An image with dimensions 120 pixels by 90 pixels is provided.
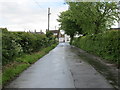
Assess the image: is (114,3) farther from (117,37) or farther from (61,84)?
(61,84)

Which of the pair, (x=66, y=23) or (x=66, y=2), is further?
(x=66, y=23)

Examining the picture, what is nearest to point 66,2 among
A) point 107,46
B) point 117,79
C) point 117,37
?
point 107,46

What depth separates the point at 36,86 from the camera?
6.57 meters

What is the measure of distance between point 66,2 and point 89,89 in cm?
2000

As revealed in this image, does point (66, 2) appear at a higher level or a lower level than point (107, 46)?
higher

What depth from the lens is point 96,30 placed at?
2491 cm

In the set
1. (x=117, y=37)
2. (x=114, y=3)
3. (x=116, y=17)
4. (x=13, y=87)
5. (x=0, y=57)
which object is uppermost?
(x=114, y=3)

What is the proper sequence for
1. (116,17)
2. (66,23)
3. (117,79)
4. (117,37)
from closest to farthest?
(117,79)
(117,37)
(116,17)
(66,23)

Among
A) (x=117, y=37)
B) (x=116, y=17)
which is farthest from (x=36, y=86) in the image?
(x=116, y=17)

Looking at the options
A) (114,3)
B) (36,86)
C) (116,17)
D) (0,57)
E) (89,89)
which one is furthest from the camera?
(116,17)

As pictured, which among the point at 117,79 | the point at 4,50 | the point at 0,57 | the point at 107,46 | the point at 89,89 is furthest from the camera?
the point at 107,46

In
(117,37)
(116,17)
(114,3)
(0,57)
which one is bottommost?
(0,57)

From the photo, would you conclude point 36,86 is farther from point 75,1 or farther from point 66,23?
point 66,23

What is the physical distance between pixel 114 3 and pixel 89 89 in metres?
18.3
